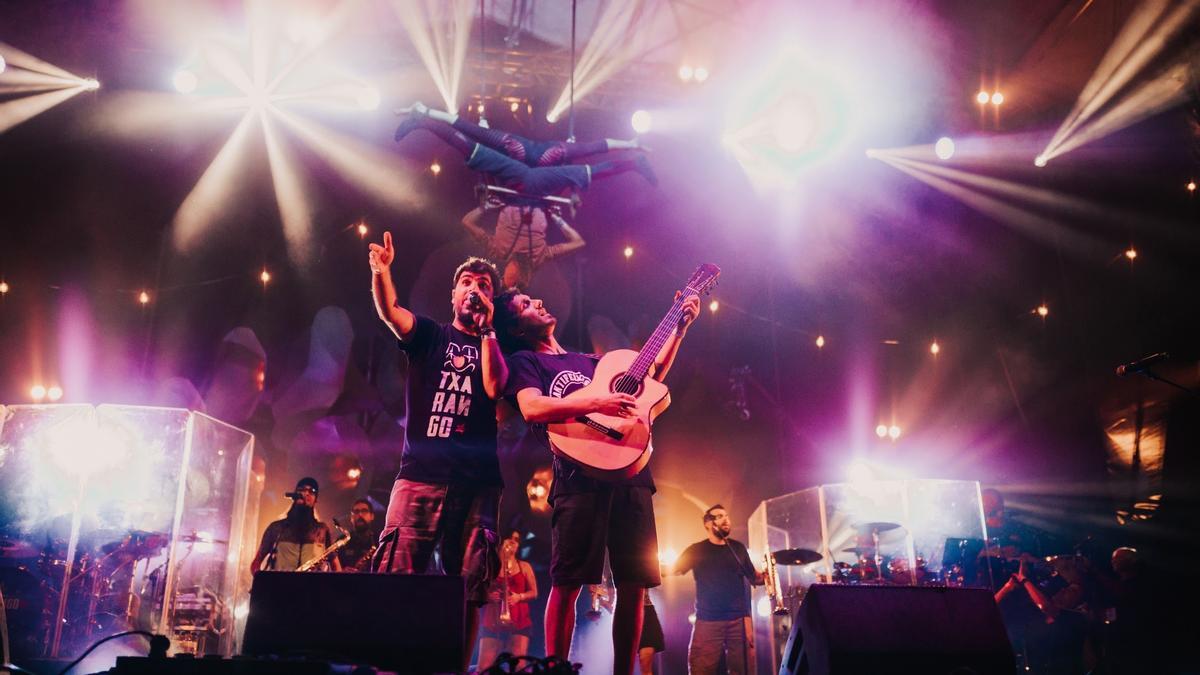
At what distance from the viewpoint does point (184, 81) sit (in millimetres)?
9398

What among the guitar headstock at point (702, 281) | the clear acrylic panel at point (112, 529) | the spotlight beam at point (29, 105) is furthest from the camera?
the spotlight beam at point (29, 105)

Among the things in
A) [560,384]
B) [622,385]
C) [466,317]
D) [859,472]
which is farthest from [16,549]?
[859,472]

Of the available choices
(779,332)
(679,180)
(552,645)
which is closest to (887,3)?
(679,180)

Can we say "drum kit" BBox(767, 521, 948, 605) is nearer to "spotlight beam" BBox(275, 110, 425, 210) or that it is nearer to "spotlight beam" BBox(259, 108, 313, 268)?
"spotlight beam" BBox(275, 110, 425, 210)

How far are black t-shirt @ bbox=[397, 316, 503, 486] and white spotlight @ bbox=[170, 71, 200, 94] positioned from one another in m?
7.20

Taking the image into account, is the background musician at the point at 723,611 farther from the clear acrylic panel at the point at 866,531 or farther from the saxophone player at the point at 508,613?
the saxophone player at the point at 508,613

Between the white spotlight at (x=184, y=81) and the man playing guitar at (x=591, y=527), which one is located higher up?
the white spotlight at (x=184, y=81)

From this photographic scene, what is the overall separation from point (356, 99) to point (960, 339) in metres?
9.54

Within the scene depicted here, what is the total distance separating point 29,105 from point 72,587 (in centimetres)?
554

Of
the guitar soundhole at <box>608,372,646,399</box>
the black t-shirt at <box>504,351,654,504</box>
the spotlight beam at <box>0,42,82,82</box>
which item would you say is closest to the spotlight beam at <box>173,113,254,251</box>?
the spotlight beam at <box>0,42,82,82</box>

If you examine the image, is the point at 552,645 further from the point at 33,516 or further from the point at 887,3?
the point at 887,3

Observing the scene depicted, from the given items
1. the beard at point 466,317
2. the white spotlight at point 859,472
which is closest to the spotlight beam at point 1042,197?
the white spotlight at point 859,472

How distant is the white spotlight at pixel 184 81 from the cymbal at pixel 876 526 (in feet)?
31.3

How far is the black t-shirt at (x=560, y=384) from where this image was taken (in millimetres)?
3779
